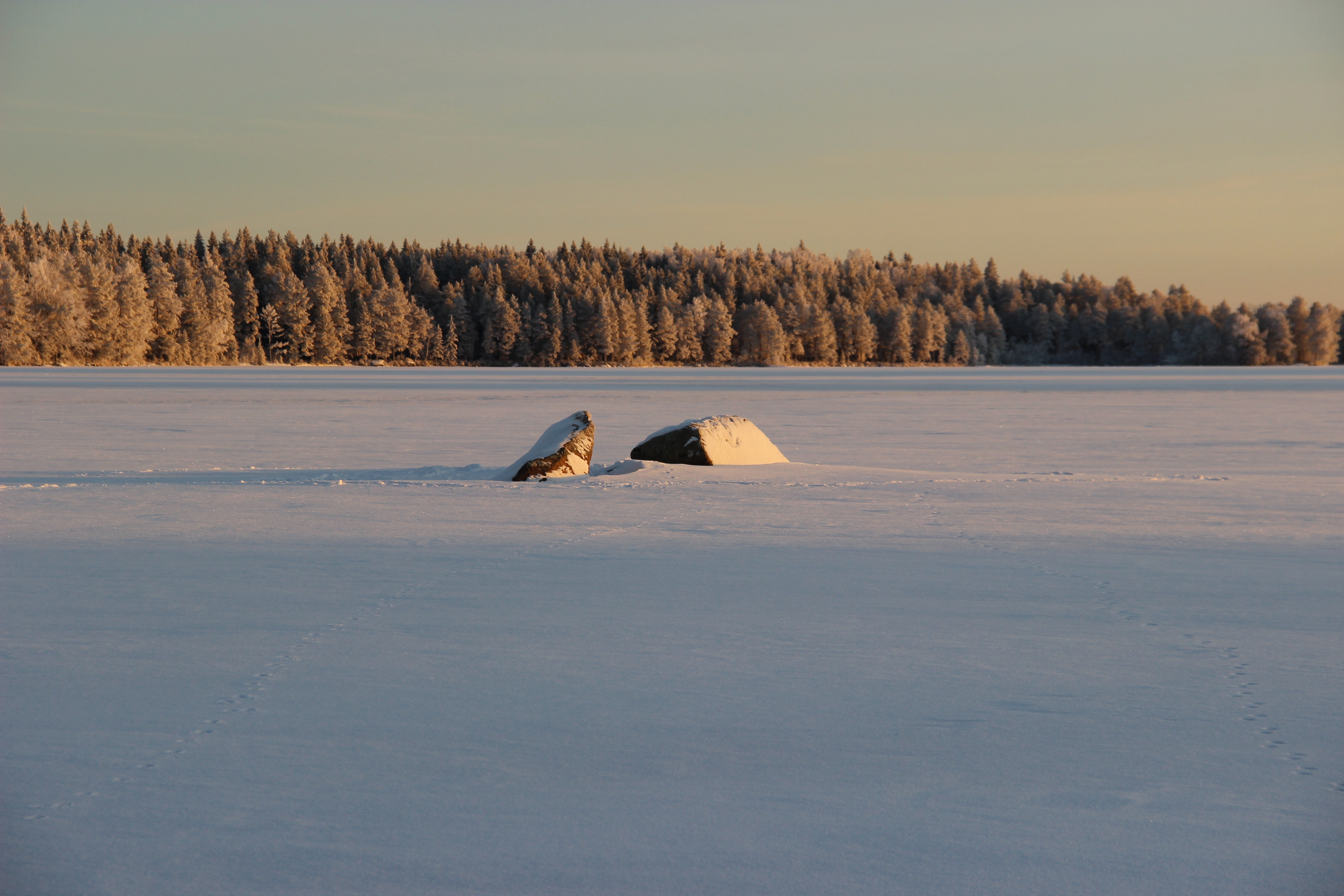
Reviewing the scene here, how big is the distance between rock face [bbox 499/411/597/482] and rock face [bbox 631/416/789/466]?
766mm

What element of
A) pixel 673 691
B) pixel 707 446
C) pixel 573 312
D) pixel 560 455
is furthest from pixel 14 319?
pixel 673 691

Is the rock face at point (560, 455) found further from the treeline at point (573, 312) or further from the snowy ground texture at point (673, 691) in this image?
the treeline at point (573, 312)

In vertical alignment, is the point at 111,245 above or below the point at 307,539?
above

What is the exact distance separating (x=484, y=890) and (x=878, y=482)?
32.9 feet

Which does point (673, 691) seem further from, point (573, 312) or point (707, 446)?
point (573, 312)

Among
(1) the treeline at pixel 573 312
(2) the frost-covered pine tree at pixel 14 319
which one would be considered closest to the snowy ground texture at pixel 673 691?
(2) the frost-covered pine tree at pixel 14 319

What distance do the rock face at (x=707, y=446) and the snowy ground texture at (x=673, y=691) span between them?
2.49 meters

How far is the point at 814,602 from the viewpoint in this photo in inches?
252

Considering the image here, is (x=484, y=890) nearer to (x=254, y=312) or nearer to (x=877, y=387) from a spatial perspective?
(x=877, y=387)

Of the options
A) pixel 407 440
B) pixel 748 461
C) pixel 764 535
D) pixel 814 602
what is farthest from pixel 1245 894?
pixel 407 440

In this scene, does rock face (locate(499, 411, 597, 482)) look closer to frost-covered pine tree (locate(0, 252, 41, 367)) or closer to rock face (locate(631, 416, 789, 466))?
rock face (locate(631, 416, 789, 466))

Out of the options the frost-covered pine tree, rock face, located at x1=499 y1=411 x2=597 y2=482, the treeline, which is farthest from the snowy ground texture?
the treeline

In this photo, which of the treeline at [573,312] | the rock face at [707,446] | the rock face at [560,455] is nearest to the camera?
the rock face at [560,455]

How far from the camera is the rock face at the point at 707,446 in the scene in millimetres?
14055
